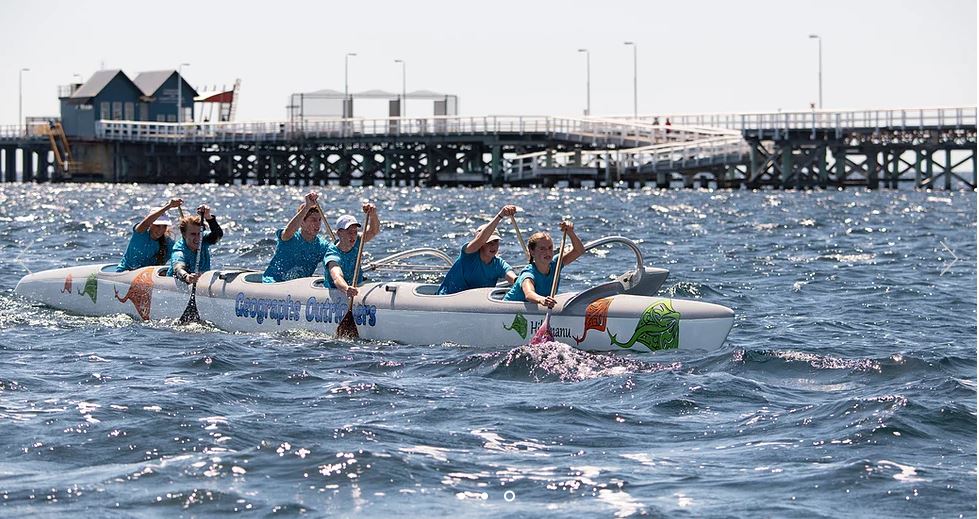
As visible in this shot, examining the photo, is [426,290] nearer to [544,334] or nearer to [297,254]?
[544,334]

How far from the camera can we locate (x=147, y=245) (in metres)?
16.3

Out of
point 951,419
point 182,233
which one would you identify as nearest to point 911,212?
point 182,233

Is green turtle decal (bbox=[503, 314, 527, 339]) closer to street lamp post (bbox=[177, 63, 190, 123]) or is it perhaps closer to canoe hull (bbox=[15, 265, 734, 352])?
canoe hull (bbox=[15, 265, 734, 352])

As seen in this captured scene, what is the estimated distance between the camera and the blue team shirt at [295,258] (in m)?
14.7

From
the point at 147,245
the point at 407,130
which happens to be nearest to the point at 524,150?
the point at 407,130

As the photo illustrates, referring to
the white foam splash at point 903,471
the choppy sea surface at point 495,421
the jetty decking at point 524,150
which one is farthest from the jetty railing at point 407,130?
the white foam splash at point 903,471

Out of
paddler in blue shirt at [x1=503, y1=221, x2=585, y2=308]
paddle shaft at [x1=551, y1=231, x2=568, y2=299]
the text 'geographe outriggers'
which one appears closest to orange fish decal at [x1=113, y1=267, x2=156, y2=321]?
the text 'geographe outriggers'

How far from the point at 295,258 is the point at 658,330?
13.0 feet

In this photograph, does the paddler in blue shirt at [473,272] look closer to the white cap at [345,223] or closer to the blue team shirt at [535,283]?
the blue team shirt at [535,283]

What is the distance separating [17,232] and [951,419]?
24.5 m

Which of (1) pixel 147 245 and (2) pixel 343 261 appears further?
(1) pixel 147 245

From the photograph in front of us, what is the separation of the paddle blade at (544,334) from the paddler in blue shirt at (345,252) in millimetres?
2001

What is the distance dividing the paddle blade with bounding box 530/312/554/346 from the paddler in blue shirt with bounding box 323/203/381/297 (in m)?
2.00

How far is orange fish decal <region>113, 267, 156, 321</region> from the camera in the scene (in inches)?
609
